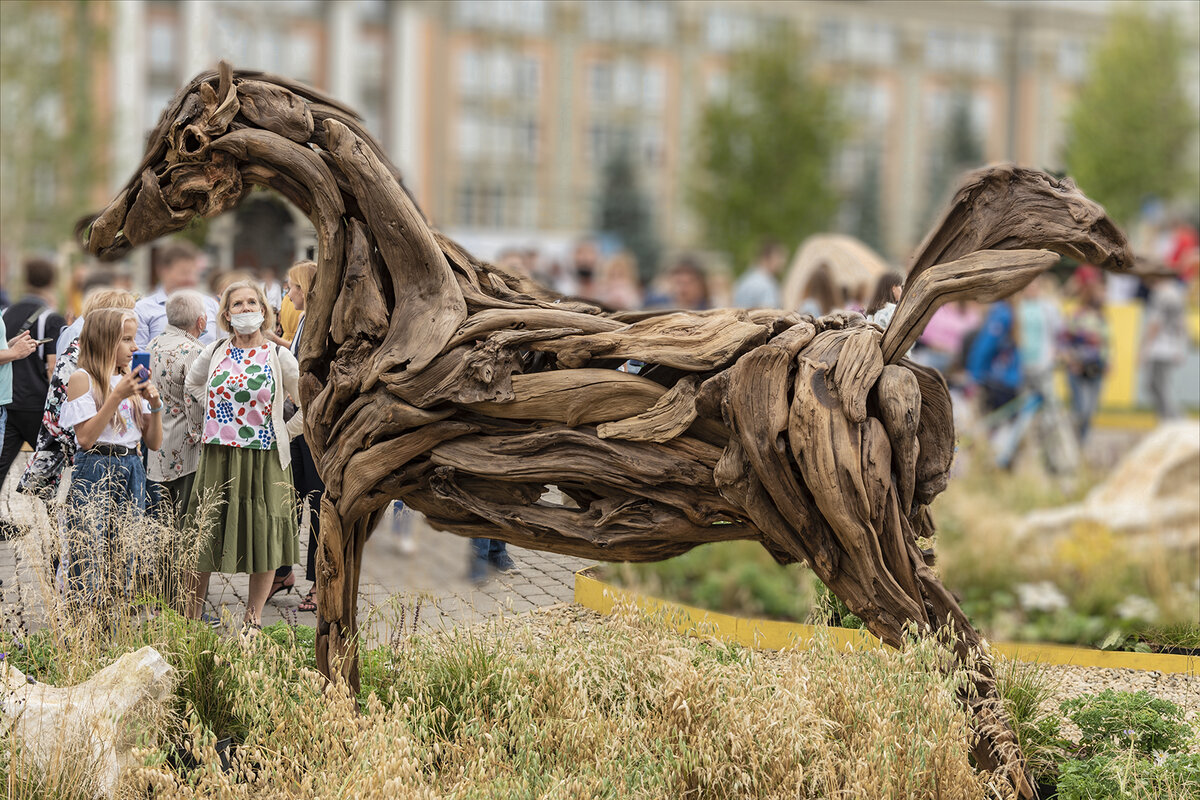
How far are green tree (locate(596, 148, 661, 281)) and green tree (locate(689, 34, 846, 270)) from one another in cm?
1011

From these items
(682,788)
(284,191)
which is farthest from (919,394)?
(284,191)

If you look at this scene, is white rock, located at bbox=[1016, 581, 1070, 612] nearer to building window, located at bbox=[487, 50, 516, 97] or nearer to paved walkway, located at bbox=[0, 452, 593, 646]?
paved walkway, located at bbox=[0, 452, 593, 646]

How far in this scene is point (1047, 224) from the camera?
11.1ft

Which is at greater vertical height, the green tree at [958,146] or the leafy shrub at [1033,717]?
the green tree at [958,146]

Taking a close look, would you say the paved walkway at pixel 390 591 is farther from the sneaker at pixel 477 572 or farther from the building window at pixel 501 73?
the building window at pixel 501 73

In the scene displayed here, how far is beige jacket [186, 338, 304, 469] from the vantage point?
4.14 m

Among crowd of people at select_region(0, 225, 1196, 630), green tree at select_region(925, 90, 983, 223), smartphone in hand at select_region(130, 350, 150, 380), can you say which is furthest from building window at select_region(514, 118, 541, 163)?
smartphone in hand at select_region(130, 350, 150, 380)

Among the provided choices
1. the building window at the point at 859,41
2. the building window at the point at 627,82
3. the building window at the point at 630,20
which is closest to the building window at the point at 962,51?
the building window at the point at 859,41

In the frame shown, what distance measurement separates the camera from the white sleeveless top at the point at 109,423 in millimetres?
4387

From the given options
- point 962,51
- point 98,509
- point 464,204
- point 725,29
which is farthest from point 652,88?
point 98,509

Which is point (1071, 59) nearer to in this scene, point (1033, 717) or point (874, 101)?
point (874, 101)

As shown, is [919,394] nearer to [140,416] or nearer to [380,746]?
[380,746]

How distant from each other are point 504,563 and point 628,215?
3640cm

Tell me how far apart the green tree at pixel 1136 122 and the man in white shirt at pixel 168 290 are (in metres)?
29.1
